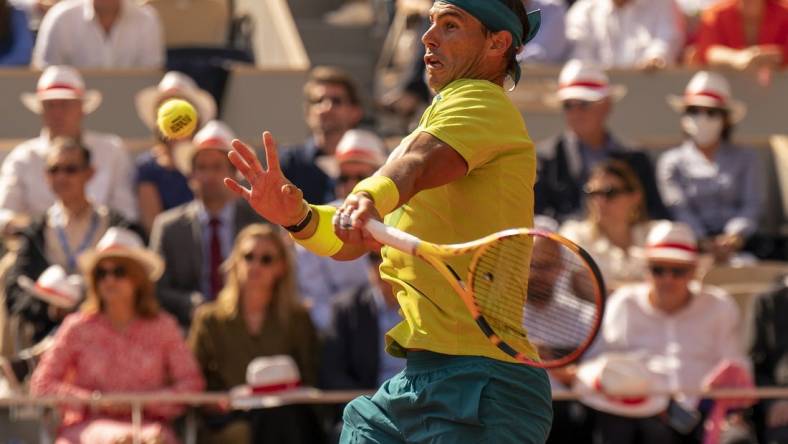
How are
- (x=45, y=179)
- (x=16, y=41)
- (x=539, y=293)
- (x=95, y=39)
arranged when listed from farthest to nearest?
1. (x=16, y=41)
2. (x=95, y=39)
3. (x=45, y=179)
4. (x=539, y=293)

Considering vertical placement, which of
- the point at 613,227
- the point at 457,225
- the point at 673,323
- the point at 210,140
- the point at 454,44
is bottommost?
the point at 673,323

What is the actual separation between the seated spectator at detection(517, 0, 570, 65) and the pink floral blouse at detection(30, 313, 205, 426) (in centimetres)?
382

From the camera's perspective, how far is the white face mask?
10.2 metres

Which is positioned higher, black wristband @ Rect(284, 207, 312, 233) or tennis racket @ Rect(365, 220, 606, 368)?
black wristband @ Rect(284, 207, 312, 233)

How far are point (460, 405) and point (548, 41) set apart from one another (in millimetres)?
6969

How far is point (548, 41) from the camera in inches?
439

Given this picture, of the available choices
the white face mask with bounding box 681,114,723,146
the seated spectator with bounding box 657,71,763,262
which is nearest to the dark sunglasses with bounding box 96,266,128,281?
the seated spectator with bounding box 657,71,763,262

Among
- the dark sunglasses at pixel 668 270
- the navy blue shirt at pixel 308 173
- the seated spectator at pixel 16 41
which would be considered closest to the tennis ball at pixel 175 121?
the dark sunglasses at pixel 668 270

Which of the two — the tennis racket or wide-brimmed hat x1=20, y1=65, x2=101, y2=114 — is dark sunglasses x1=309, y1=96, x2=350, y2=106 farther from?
the tennis racket

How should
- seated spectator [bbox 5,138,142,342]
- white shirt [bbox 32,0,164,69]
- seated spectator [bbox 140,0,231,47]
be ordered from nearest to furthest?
seated spectator [bbox 5,138,142,342] < white shirt [bbox 32,0,164,69] < seated spectator [bbox 140,0,231,47]

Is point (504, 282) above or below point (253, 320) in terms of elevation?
above

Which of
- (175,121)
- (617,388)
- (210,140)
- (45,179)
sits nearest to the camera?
(175,121)

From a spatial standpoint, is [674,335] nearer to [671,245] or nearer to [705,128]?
[671,245]

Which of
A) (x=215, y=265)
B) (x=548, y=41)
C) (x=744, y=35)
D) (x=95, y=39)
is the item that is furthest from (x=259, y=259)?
(x=744, y=35)
